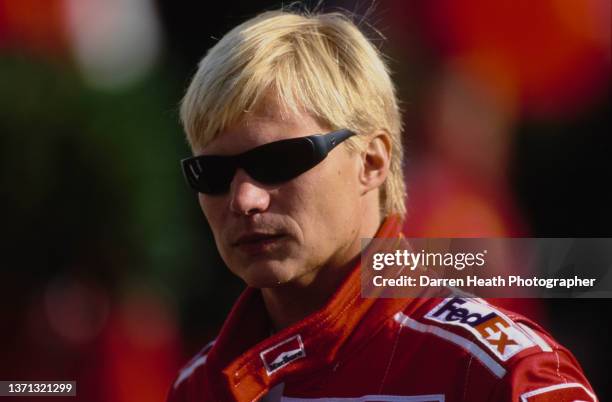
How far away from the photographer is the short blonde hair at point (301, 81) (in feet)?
7.00

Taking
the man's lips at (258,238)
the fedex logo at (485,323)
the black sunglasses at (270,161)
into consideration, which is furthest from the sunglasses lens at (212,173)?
the fedex logo at (485,323)

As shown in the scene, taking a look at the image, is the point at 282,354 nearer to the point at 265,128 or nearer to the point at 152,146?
the point at 265,128

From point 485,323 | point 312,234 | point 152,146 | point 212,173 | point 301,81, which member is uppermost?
point 301,81

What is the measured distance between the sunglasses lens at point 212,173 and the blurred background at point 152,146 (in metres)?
2.36

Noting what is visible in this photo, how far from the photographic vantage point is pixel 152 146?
4.66 m

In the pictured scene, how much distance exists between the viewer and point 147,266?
455cm

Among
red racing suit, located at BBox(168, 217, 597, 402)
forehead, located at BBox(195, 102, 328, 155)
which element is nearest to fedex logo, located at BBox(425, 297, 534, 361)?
red racing suit, located at BBox(168, 217, 597, 402)

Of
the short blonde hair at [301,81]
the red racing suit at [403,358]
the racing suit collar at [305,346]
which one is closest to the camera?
the red racing suit at [403,358]

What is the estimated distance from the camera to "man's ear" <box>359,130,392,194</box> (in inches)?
87.4

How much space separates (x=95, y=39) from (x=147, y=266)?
1.23m

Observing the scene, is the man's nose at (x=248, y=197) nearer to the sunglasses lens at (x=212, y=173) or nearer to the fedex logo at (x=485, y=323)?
the sunglasses lens at (x=212, y=173)

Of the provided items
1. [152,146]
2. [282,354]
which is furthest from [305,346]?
[152,146]

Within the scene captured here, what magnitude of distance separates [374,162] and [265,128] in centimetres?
32

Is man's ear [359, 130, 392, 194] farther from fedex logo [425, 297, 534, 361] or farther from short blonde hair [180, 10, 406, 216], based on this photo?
fedex logo [425, 297, 534, 361]
